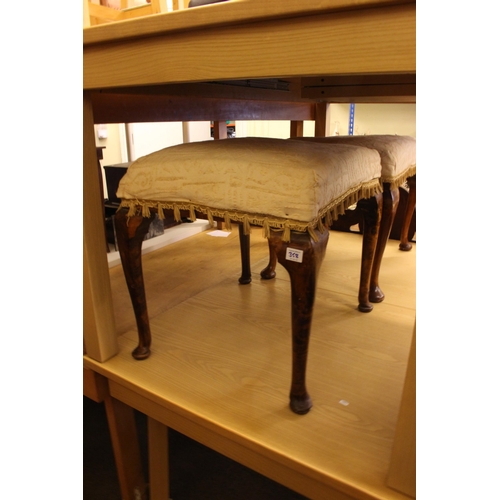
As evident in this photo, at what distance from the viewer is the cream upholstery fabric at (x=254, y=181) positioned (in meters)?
0.65

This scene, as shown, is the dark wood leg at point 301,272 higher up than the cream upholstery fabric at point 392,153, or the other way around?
the cream upholstery fabric at point 392,153

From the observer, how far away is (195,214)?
774 millimetres

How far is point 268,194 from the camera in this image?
2.19 ft

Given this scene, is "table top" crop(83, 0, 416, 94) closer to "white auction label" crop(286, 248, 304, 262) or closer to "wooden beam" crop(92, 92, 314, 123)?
"white auction label" crop(286, 248, 304, 262)

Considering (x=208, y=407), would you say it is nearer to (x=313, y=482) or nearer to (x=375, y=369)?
(x=313, y=482)

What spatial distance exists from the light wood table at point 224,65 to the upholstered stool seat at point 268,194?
0.09 m

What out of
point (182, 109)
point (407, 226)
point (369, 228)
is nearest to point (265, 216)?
point (369, 228)

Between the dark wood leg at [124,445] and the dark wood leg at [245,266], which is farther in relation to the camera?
the dark wood leg at [245,266]

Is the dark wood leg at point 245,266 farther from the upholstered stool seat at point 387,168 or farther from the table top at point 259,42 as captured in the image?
the table top at point 259,42

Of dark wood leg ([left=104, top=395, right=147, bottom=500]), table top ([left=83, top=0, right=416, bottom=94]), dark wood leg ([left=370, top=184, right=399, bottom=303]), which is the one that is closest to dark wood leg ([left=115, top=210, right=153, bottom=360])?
dark wood leg ([left=104, top=395, right=147, bottom=500])

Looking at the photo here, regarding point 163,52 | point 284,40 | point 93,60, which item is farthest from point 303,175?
point 93,60

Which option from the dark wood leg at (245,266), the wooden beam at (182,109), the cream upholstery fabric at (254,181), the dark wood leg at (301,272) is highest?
the wooden beam at (182,109)

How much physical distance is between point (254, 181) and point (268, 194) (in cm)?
3

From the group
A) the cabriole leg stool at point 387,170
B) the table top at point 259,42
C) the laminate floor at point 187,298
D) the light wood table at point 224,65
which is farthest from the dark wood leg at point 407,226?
the table top at point 259,42
